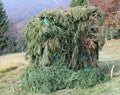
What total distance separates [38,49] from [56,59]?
115 centimetres

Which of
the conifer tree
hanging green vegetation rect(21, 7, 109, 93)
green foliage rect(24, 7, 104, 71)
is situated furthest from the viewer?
the conifer tree

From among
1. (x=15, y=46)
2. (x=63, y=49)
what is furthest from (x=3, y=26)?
(x=63, y=49)

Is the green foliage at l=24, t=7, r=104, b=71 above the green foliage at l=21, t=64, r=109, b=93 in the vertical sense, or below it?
above

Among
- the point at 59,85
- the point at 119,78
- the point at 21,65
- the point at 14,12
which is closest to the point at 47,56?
the point at 59,85

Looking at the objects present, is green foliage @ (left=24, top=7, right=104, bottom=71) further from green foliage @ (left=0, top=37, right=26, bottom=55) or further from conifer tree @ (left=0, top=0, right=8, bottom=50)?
green foliage @ (left=0, top=37, right=26, bottom=55)

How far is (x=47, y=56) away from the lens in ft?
59.5

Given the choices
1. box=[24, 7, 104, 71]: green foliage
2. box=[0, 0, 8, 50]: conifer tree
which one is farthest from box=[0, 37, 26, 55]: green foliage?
box=[24, 7, 104, 71]: green foliage

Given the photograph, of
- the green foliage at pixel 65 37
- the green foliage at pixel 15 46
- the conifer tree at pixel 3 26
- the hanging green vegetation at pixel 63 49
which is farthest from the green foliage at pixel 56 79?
the green foliage at pixel 15 46

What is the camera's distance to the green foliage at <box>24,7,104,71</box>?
59.3 feet

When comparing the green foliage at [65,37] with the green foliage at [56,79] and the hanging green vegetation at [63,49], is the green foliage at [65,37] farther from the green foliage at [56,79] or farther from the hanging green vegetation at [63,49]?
the green foliage at [56,79]

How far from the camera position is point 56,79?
1759 cm

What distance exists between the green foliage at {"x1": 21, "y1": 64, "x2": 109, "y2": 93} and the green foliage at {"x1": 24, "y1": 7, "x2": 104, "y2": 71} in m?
0.64

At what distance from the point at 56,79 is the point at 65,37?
2.39 metres

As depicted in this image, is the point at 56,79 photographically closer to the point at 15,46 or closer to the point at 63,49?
the point at 63,49
